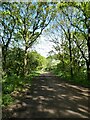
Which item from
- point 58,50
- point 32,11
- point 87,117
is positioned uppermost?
point 32,11

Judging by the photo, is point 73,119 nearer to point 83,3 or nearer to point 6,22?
point 83,3

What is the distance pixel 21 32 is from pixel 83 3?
31.8 feet

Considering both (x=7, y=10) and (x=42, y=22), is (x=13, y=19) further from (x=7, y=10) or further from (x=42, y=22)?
(x=42, y=22)

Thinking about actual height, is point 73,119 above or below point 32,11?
below

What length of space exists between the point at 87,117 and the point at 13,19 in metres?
19.3

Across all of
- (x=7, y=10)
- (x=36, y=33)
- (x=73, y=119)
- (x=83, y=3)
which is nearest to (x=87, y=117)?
(x=73, y=119)

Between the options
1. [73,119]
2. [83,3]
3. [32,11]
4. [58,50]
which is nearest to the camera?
[73,119]

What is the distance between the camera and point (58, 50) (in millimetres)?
45812

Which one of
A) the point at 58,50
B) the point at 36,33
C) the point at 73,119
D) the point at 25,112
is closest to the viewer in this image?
the point at 73,119

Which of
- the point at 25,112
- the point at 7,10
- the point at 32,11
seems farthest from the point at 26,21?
the point at 25,112

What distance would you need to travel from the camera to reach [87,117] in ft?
31.8

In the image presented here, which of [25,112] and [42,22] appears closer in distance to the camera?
[25,112]

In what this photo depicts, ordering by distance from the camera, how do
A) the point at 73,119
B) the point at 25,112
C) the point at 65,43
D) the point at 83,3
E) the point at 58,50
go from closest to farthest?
the point at 73,119 → the point at 25,112 → the point at 83,3 → the point at 65,43 → the point at 58,50

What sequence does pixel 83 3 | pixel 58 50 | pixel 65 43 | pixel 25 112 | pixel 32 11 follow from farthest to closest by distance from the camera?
pixel 58 50
pixel 65 43
pixel 32 11
pixel 83 3
pixel 25 112
